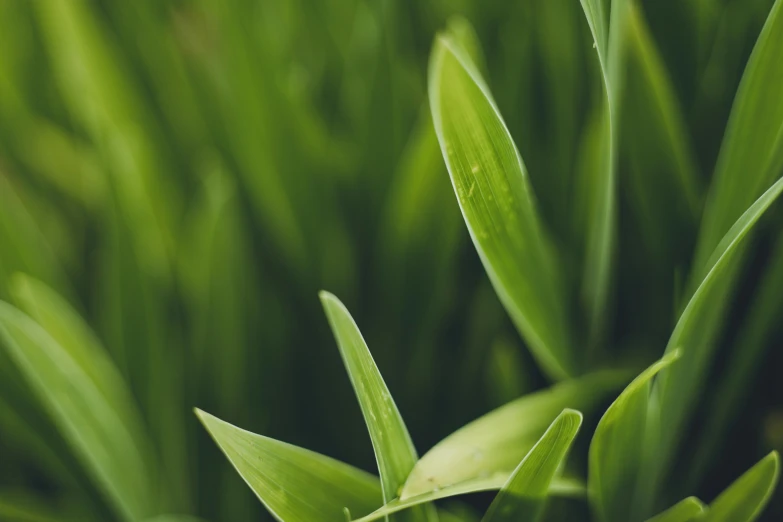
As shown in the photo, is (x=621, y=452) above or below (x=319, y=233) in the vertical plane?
below

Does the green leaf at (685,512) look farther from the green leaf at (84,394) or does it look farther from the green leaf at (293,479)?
the green leaf at (84,394)

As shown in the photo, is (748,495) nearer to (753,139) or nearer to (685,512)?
(685,512)

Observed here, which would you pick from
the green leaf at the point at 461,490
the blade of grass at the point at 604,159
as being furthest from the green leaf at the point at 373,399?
the blade of grass at the point at 604,159

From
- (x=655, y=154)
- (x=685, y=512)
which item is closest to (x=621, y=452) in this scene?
(x=685, y=512)

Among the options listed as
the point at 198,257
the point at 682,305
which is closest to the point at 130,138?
the point at 198,257

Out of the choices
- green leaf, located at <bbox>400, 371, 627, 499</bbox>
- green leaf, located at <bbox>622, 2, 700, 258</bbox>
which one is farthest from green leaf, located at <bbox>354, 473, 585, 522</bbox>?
green leaf, located at <bbox>622, 2, 700, 258</bbox>

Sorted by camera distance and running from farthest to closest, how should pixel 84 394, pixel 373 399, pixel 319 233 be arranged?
pixel 319 233 → pixel 84 394 → pixel 373 399

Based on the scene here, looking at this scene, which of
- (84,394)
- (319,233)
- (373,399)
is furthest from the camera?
(319,233)
